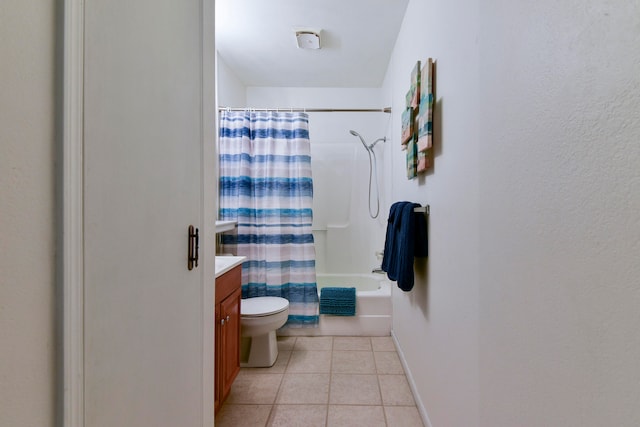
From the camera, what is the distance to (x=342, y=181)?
352 cm

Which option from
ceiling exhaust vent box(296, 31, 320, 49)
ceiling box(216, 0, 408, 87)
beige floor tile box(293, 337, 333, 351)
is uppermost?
ceiling box(216, 0, 408, 87)

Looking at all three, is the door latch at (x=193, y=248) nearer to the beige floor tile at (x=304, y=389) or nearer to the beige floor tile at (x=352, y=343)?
the beige floor tile at (x=304, y=389)

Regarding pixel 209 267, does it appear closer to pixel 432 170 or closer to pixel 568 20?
pixel 432 170

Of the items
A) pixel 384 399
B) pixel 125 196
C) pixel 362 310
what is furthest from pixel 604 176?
pixel 362 310

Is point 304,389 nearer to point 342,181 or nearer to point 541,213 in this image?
point 541,213

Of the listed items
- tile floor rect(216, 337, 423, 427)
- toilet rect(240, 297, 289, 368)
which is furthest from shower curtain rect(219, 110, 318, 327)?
tile floor rect(216, 337, 423, 427)

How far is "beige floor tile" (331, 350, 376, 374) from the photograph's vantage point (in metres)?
2.13

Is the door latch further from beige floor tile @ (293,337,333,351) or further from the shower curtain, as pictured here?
beige floor tile @ (293,337,333,351)

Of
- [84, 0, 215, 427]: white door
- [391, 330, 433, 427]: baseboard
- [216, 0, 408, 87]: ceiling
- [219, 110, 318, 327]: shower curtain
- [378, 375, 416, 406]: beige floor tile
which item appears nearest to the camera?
[84, 0, 215, 427]: white door

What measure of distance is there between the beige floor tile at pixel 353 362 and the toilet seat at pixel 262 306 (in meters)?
0.56

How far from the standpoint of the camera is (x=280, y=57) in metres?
2.73

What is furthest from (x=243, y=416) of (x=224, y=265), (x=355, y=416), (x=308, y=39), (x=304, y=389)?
(x=308, y=39)

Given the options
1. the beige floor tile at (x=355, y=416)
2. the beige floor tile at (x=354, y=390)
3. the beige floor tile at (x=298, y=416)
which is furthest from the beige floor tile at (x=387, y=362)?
the beige floor tile at (x=298, y=416)

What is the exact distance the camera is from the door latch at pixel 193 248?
103 centimetres
